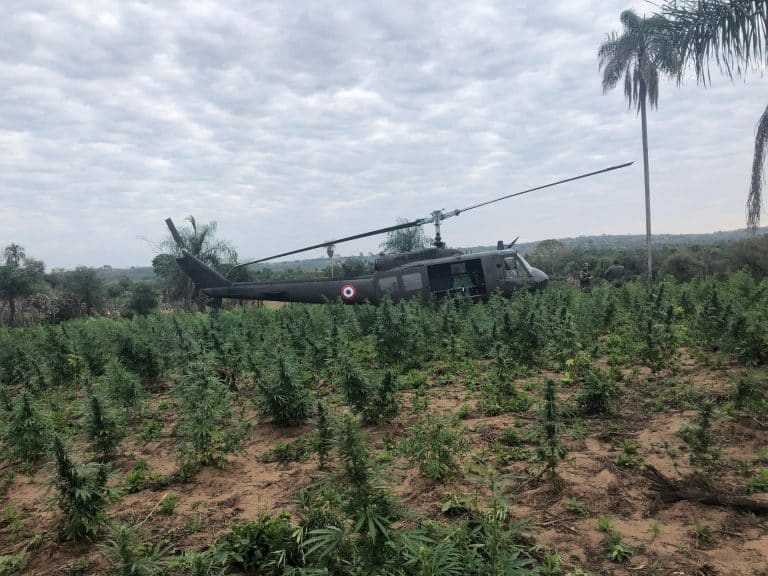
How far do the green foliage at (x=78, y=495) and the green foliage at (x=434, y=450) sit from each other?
239cm

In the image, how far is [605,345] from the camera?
28.6ft

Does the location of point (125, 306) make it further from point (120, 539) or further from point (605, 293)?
point (120, 539)

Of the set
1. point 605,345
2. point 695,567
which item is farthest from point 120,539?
point 605,345

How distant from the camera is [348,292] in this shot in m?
14.7

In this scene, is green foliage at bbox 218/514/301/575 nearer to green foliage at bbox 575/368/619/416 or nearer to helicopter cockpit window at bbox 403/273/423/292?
green foliage at bbox 575/368/619/416

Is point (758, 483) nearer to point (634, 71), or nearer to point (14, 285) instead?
point (634, 71)

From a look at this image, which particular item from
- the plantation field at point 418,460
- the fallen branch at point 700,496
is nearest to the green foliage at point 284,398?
the plantation field at point 418,460

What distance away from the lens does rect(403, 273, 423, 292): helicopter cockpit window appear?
1391 centimetres

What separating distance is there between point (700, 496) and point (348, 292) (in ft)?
38.6

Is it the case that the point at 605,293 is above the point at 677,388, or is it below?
above

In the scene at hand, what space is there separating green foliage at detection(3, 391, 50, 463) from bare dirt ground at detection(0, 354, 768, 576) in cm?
30

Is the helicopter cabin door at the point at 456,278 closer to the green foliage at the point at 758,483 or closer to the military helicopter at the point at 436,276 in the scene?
the military helicopter at the point at 436,276

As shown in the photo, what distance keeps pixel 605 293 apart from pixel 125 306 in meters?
34.8

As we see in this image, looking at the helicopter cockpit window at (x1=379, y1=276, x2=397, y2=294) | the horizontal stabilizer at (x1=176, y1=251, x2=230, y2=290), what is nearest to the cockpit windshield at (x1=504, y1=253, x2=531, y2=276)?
the helicopter cockpit window at (x1=379, y1=276, x2=397, y2=294)
